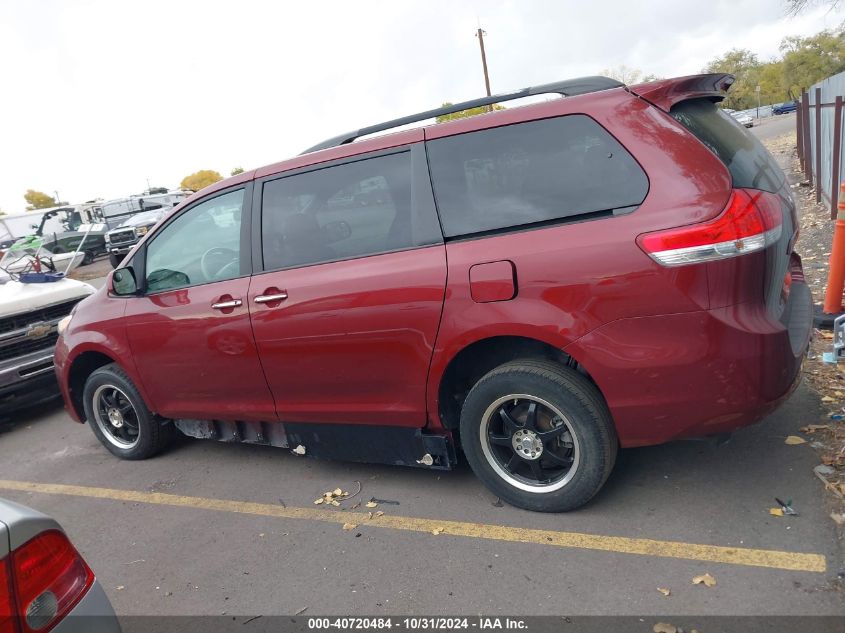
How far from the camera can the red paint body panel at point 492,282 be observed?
297 cm

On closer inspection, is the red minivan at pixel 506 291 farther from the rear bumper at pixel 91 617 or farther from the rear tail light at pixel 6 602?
the rear tail light at pixel 6 602

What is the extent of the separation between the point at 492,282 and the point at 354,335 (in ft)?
2.74

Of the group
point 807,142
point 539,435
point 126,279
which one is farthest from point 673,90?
point 807,142

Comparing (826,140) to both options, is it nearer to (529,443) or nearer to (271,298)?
(529,443)

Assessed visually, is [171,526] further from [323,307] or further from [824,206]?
[824,206]

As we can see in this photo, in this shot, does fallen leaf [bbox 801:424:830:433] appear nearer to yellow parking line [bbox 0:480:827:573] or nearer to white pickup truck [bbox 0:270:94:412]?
yellow parking line [bbox 0:480:827:573]

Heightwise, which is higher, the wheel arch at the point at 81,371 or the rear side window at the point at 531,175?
the rear side window at the point at 531,175

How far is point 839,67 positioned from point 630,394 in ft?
249

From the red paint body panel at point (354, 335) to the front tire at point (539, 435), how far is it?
1.15 feet

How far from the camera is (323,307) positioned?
3447 millimetres

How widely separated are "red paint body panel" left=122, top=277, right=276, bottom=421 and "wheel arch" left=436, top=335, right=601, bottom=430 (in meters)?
1.16

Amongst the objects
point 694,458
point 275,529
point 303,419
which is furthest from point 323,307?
point 694,458

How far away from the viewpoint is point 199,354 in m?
4.01

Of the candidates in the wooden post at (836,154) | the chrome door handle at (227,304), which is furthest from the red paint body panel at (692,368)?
the wooden post at (836,154)
